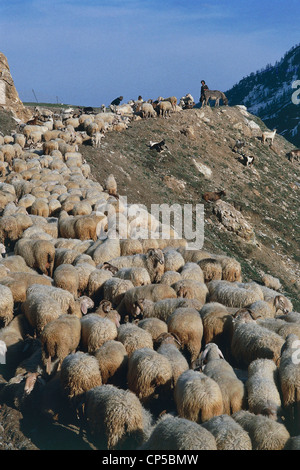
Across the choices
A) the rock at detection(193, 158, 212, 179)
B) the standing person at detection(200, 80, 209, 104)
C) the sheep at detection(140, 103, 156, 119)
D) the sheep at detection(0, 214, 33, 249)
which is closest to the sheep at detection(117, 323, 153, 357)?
the sheep at detection(0, 214, 33, 249)

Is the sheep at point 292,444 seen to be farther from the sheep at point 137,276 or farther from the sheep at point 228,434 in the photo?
the sheep at point 137,276

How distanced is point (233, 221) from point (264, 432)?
24.4 meters

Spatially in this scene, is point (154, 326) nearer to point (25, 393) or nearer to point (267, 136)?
point (25, 393)

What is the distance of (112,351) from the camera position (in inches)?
441

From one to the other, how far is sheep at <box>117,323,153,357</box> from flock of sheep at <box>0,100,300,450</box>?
0.03 meters

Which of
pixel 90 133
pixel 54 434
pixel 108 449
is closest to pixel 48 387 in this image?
pixel 54 434

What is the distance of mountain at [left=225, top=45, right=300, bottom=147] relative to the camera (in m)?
96.1

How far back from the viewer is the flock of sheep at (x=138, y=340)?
9.28 metres

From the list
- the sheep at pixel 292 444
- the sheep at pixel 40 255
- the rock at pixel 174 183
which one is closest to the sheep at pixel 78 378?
the sheep at pixel 292 444

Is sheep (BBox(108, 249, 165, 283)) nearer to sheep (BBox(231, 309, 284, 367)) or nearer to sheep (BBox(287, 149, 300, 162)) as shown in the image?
sheep (BBox(231, 309, 284, 367))

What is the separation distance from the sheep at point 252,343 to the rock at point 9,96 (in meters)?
29.6

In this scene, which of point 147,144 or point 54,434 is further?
point 147,144

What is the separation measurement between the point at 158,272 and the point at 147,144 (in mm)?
21484
